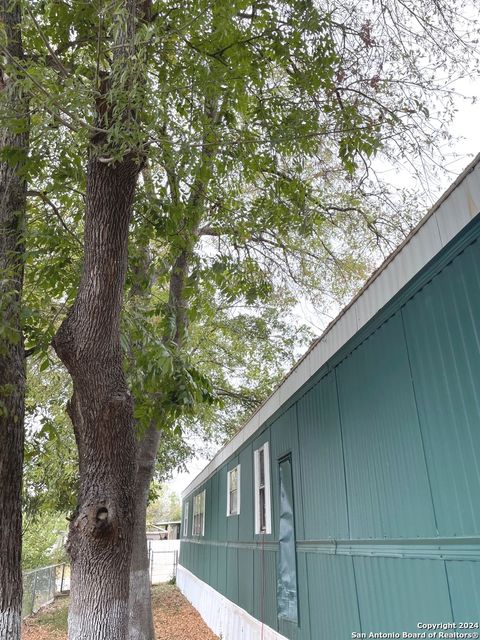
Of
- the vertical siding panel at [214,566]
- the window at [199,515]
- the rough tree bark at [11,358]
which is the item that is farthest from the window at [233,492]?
the rough tree bark at [11,358]

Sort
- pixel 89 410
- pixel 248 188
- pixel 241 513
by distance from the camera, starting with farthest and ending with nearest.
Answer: pixel 248 188, pixel 241 513, pixel 89 410

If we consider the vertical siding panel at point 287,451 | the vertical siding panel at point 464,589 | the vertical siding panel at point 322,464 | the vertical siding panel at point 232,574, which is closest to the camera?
the vertical siding panel at point 464,589

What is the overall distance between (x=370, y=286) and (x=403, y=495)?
1.55 meters

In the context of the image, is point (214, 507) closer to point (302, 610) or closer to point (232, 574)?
point (232, 574)

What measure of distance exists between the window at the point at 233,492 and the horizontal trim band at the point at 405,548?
12.4 feet

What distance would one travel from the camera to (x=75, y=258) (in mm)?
5320

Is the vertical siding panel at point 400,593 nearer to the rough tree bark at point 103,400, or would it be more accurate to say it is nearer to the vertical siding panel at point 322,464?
the vertical siding panel at point 322,464

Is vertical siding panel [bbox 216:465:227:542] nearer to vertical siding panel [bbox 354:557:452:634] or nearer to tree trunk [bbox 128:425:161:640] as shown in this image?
tree trunk [bbox 128:425:161:640]

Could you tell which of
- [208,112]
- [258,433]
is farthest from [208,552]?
[208,112]

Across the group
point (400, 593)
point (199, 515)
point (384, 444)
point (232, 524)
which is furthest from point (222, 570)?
point (384, 444)

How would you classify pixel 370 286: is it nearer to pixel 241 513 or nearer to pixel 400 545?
pixel 400 545

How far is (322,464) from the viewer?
4.73 meters

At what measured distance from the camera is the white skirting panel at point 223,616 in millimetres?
6809

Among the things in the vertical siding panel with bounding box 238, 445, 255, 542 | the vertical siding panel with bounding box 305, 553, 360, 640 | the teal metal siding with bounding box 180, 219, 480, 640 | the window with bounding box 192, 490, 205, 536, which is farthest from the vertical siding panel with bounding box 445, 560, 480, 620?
the window with bounding box 192, 490, 205, 536
